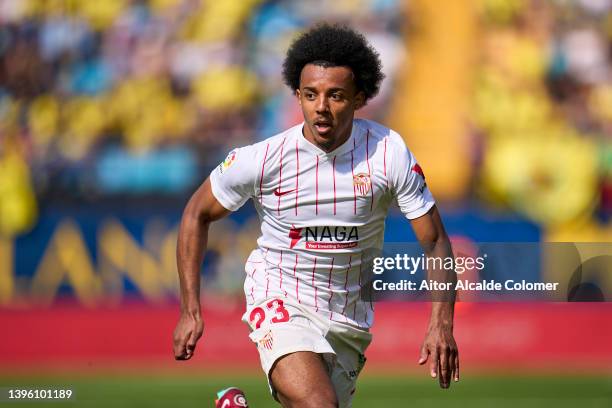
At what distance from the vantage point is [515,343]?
14578mm

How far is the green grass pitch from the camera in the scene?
10.9 m

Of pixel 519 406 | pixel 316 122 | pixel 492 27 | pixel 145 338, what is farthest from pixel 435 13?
pixel 316 122

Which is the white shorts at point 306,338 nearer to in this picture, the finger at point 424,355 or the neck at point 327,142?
the finger at point 424,355

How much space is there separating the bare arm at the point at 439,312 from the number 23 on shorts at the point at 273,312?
0.79 meters

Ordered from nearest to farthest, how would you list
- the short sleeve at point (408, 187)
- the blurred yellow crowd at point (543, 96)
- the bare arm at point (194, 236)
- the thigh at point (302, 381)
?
the thigh at point (302, 381), the short sleeve at point (408, 187), the bare arm at point (194, 236), the blurred yellow crowd at point (543, 96)

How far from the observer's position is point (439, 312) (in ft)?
18.9

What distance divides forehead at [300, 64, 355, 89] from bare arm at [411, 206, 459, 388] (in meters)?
0.83

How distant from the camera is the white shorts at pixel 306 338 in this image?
5.84 meters

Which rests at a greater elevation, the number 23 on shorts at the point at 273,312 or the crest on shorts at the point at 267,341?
the number 23 on shorts at the point at 273,312

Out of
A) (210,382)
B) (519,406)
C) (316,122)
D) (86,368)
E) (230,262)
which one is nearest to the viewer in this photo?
(316,122)

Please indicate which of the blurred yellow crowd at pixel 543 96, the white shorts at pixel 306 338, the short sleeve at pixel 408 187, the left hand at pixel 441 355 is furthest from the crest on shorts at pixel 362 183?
the blurred yellow crowd at pixel 543 96

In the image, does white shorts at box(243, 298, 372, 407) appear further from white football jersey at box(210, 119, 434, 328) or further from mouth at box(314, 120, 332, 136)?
mouth at box(314, 120, 332, 136)

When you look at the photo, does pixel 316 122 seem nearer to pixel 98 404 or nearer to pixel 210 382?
pixel 98 404

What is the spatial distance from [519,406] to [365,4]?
7.95 meters
